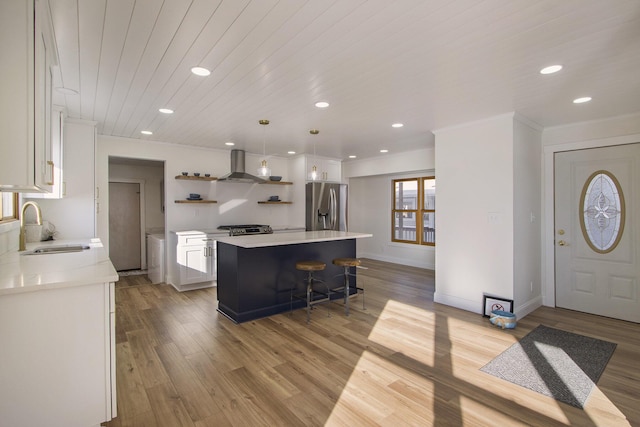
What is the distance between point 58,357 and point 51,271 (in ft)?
1.73

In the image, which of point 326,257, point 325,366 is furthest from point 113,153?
Result: point 325,366

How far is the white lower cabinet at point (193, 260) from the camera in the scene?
5.06 meters

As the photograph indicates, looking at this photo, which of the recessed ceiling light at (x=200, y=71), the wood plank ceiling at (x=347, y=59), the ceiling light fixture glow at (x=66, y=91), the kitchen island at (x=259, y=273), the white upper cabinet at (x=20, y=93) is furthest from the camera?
the kitchen island at (x=259, y=273)

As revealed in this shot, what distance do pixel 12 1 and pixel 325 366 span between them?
2.92m

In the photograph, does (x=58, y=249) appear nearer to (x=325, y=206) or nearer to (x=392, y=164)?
(x=325, y=206)

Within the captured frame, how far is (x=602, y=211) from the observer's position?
398cm

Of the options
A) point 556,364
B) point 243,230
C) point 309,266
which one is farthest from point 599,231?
point 243,230

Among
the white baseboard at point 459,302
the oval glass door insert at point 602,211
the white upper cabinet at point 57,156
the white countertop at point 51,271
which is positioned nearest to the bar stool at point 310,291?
the white baseboard at point 459,302

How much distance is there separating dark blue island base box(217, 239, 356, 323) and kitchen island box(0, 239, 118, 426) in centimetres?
187

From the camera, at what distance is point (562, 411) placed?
6.93ft

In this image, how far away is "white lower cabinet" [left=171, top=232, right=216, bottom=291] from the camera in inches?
199

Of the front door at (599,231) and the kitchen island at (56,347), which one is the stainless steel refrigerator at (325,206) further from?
the kitchen island at (56,347)

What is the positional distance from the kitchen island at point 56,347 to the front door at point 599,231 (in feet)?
16.7

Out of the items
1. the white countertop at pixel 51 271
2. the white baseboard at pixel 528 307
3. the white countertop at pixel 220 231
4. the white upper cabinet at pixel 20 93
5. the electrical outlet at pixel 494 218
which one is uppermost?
the white upper cabinet at pixel 20 93
